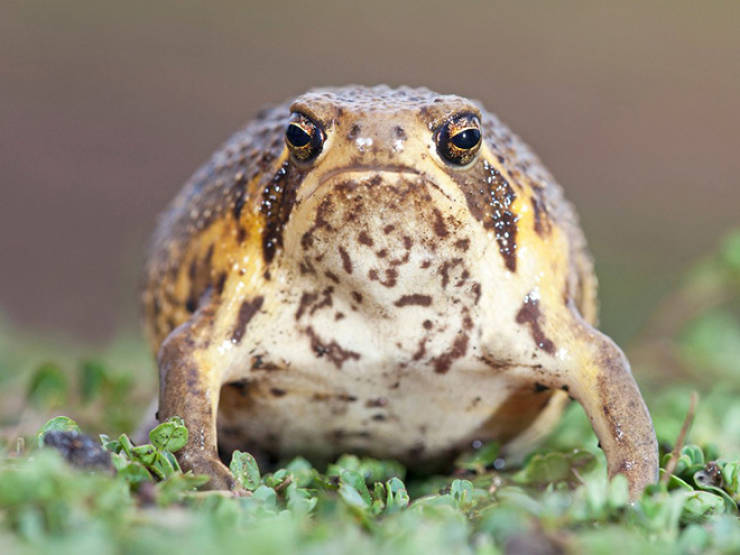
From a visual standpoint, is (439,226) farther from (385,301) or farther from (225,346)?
(225,346)

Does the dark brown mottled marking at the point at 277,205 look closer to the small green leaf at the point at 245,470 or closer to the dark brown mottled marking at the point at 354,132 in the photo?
the dark brown mottled marking at the point at 354,132

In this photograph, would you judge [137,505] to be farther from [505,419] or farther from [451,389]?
[505,419]

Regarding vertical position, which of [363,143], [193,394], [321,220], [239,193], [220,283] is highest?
[363,143]

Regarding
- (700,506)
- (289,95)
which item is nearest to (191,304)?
(700,506)

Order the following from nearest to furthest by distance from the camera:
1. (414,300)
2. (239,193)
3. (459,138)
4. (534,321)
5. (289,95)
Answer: (459,138), (414,300), (534,321), (239,193), (289,95)

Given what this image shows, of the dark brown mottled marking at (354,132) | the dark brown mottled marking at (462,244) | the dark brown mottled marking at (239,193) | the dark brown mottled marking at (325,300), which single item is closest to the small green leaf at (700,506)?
the dark brown mottled marking at (462,244)

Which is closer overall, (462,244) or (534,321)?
(462,244)

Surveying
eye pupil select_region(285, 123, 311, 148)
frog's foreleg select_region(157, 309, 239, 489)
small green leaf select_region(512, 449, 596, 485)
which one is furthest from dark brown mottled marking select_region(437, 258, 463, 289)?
frog's foreleg select_region(157, 309, 239, 489)

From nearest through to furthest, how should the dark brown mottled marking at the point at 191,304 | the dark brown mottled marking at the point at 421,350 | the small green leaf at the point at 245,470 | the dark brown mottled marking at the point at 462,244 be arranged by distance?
the small green leaf at the point at 245,470 < the dark brown mottled marking at the point at 462,244 < the dark brown mottled marking at the point at 421,350 < the dark brown mottled marking at the point at 191,304
